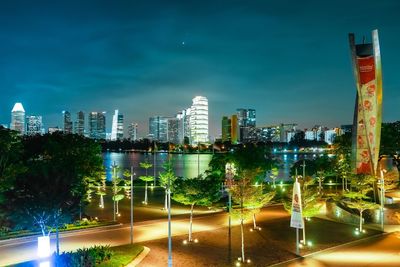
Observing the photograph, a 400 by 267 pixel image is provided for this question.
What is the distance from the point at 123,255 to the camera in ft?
65.2

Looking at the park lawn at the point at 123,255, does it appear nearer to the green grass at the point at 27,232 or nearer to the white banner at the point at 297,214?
the green grass at the point at 27,232

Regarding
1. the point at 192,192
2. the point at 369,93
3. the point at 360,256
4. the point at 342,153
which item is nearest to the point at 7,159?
the point at 192,192

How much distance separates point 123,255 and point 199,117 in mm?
138603

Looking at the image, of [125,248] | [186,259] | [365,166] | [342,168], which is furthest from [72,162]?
[342,168]

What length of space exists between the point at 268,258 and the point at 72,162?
57.6 ft

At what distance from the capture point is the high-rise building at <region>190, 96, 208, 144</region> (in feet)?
514

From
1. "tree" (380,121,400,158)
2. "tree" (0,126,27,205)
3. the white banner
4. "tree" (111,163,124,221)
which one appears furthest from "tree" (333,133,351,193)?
"tree" (0,126,27,205)

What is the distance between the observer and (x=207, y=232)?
1027 inches

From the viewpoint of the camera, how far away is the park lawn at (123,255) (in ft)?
61.1

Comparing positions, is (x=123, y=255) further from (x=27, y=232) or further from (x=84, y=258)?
(x=27, y=232)

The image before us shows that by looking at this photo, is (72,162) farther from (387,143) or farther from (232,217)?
(387,143)

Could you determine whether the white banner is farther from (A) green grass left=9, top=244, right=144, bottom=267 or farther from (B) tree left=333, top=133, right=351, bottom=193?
(B) tree left=333, top=133, right=351, bottom=193

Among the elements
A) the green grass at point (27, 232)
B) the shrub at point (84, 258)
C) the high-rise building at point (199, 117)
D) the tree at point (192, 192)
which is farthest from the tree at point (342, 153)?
the high-rise building at point (199, 117)

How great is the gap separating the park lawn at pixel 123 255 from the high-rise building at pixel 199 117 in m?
134
